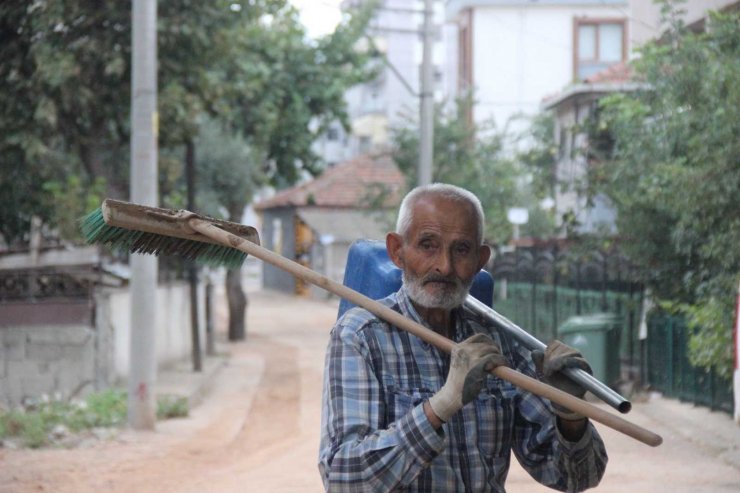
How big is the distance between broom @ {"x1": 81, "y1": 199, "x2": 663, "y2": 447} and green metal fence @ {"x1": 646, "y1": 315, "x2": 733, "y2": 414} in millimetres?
9040

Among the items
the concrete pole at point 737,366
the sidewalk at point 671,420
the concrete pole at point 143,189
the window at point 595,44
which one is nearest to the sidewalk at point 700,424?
the sidewalk at point 671,420

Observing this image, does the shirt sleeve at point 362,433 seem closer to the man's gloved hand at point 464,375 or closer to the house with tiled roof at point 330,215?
the man's gloved hand at point 464,375

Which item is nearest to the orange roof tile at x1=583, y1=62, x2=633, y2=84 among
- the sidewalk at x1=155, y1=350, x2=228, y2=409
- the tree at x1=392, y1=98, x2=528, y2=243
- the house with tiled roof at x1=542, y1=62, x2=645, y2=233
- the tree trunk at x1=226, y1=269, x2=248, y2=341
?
the house with tiled roof at x1=542, y1=62, x2=645, y2=233

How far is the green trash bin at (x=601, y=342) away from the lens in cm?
1528

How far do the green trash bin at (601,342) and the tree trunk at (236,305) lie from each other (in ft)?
47.1

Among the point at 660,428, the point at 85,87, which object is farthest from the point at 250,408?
the point at 660,428

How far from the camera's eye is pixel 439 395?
3277 mm

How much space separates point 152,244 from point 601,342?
11637mm

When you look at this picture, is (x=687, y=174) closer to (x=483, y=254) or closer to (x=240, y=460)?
(x=240, y=460)

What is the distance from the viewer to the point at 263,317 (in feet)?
136

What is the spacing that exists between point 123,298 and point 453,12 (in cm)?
2956

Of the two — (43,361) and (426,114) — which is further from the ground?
(426,114)

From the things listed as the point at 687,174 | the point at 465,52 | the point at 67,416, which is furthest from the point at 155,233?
the point at 465,52

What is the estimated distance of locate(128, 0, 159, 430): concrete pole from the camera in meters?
13.0
